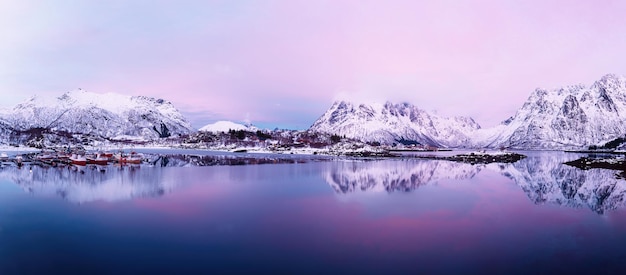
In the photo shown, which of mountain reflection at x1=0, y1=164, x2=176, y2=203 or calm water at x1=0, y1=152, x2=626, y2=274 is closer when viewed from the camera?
calm water at x1=0, y1=152, x2=626, y2=274

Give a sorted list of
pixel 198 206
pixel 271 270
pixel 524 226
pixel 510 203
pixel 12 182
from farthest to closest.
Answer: pixel 12 182
pixel 510 203
pixel 198 206
pixel 524 226
pixel 271 270

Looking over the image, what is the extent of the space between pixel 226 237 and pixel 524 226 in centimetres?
2166

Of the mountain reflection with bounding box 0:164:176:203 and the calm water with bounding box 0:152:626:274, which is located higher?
the mountain reflection with bounding box 0:164:176:203

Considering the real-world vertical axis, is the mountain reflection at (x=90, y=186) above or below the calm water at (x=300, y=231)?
above

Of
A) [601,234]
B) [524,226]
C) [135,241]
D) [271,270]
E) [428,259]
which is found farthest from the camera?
[524,226]

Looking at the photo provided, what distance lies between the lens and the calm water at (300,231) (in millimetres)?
18766

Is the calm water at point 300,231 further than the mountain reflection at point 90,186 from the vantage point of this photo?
No

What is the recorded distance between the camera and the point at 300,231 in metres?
25.4

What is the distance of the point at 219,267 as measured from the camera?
59.0 feet

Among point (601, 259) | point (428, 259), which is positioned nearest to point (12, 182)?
point (428, 259)

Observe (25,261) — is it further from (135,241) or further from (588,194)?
(588,194)

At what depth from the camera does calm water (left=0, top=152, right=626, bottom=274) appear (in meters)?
18.8

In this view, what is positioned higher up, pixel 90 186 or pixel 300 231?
pixel 90 186

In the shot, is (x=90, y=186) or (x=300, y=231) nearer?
(x=300, y=231)
